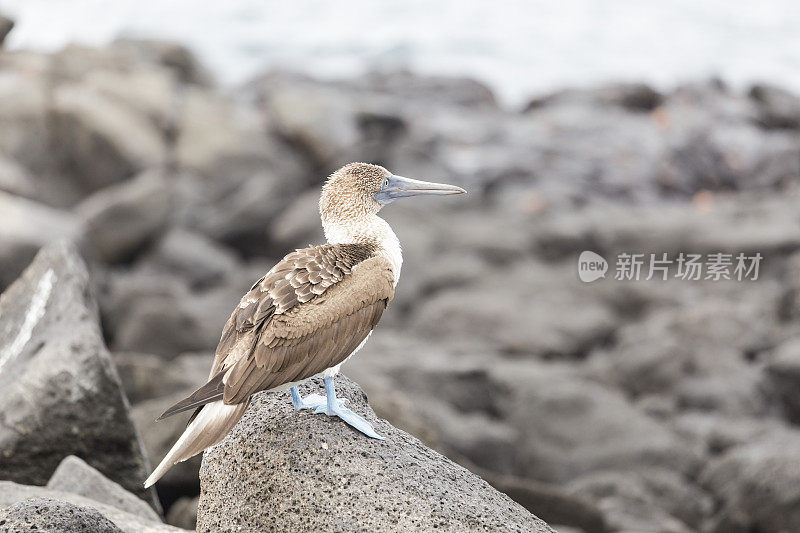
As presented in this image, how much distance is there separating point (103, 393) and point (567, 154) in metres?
23.1

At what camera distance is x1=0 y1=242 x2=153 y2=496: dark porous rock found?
6824 millimetres

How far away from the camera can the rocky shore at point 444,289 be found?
7059mm

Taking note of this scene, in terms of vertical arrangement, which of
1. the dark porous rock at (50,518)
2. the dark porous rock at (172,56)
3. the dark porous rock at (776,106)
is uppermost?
the dark porous rock at (776,106)

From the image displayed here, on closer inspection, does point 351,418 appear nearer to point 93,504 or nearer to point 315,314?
point 315,314

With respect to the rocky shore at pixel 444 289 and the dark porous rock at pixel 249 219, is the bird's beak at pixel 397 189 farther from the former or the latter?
the dark porous rock at pixel 249 219

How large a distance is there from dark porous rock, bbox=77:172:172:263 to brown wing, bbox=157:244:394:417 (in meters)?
13.6

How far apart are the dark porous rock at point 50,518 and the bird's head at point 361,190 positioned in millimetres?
2028

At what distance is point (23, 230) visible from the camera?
559 inches

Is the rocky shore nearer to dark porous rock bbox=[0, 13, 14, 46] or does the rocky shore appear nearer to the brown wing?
the brown wing

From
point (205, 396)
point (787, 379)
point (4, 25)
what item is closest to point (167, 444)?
point (205, 396)

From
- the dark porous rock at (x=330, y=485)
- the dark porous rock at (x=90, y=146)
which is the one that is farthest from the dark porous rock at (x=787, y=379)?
the dark porous rock at (x=90, y=146)

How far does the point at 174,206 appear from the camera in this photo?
2052cm

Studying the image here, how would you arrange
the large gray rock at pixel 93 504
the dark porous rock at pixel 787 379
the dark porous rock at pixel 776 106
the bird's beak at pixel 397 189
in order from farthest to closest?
the dark porous rock at pixel 776 106
the dark porous rock at pixel 787 379
the large gray rock at pixel 93 504
the bird's beak at pixel 397 189

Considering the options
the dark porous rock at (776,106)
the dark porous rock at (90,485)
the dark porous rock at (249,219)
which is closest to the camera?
the dark porous rock at (90,485)
